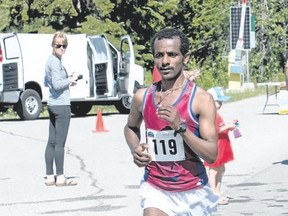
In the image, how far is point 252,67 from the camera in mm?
50688

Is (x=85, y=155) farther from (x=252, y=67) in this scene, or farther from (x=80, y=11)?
(x=252, y=67)

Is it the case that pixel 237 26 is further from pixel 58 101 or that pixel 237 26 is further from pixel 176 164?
pixel 176 164

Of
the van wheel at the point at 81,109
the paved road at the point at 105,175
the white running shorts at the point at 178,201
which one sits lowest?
the van wheel at the point at 81,109

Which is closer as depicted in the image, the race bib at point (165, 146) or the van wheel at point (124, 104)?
the race bib at point (165, 146)

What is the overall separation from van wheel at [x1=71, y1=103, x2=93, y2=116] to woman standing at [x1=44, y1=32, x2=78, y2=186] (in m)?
16.6

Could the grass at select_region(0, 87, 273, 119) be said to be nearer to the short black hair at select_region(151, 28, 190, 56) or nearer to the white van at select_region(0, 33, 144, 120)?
the white van at select_region(0, 33, 144, 120)

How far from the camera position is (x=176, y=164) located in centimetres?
607

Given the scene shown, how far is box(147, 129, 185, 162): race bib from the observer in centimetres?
602

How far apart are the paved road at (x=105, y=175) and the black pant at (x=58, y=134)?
1.05ft

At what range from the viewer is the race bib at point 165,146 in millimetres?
6016

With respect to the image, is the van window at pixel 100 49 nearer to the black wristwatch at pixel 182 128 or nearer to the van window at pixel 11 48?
the van window at pixel 11 48

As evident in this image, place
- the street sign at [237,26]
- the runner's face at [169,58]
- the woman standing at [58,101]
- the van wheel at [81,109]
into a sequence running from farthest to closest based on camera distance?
the street sign at [237,26] → the van wheel at [81,109] → the woman standing at [58,101] → the runner's face at [169,58]

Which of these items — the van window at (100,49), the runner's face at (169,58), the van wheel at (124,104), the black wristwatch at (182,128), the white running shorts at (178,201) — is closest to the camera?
the black wristwatch at (182,128)

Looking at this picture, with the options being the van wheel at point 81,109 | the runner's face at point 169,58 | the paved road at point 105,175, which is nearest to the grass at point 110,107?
the van wheel at point 81,109
